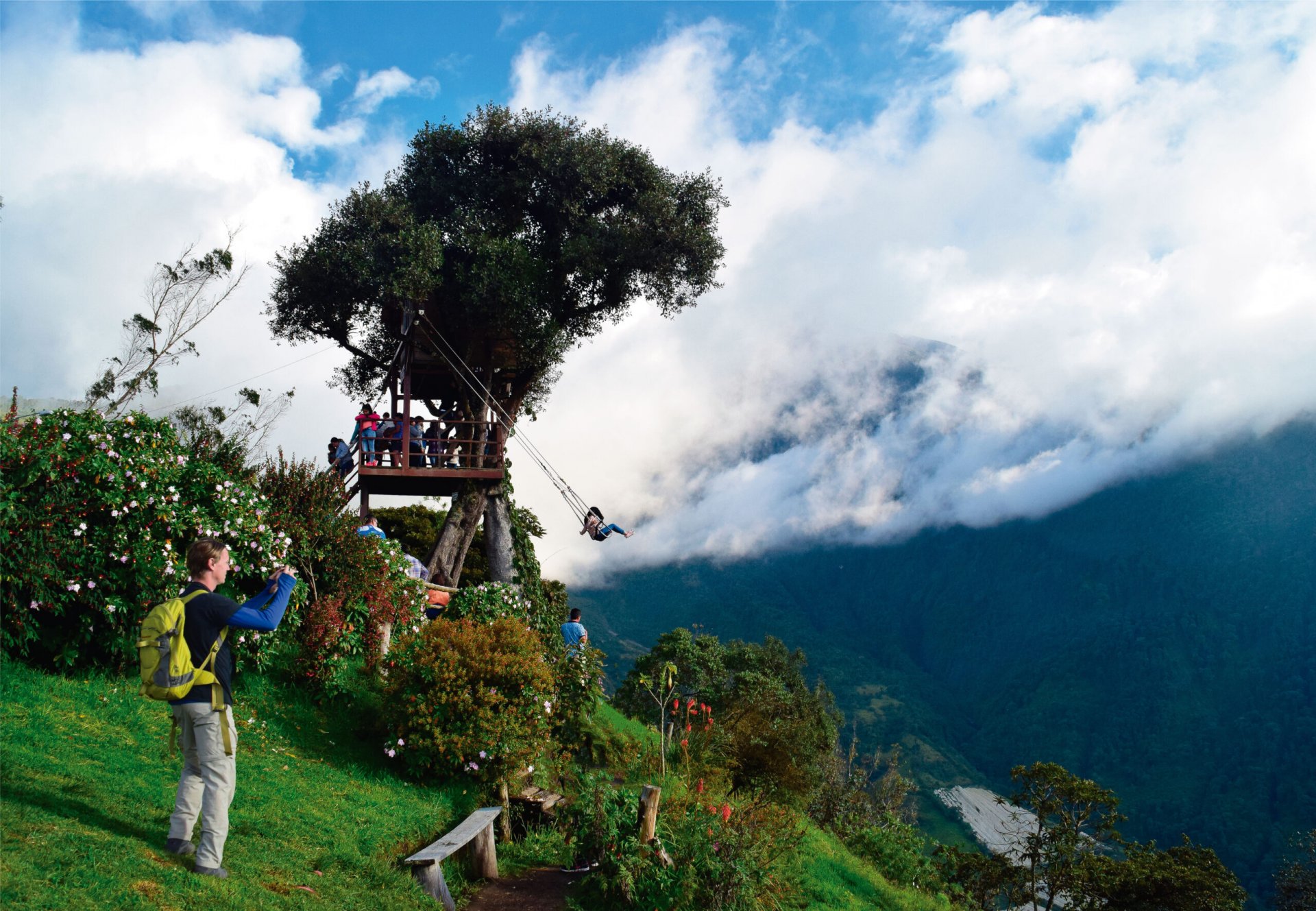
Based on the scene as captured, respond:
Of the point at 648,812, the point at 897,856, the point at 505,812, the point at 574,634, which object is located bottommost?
the point at 897,856

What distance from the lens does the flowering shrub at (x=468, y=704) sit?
10.6m

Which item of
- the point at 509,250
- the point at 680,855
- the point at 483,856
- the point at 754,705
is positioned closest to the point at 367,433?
the point at 509,250

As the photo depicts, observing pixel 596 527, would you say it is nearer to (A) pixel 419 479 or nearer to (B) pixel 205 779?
(A) pixel 419 479

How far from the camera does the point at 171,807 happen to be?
7508mm

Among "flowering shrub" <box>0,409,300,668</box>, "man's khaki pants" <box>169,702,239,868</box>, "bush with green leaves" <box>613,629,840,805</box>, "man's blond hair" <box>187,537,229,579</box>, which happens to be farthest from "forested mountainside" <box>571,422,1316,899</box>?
"man's blond hair" <box>187,537,229,579</box>

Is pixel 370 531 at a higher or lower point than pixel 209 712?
higher

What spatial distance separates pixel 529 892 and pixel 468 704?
2359 millimetres

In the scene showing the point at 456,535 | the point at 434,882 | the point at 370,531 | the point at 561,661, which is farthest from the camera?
the point at 456,535

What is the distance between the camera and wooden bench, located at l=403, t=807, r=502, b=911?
8.09m

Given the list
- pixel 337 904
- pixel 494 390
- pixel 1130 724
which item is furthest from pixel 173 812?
pixel 1130 724

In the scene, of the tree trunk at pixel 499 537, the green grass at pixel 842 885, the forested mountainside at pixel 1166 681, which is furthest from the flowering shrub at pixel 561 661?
the forested mountainside at pixel 1166 681

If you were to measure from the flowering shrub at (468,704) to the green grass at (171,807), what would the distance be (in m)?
0.47

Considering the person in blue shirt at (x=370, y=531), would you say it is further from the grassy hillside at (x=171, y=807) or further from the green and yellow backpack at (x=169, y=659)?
the green and yellow backpack at (x=169, y=659)

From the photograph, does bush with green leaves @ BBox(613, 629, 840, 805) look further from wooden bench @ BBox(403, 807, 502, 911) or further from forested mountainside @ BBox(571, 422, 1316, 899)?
forested mountainside @ BBox(571, 422, 1316, 899)
